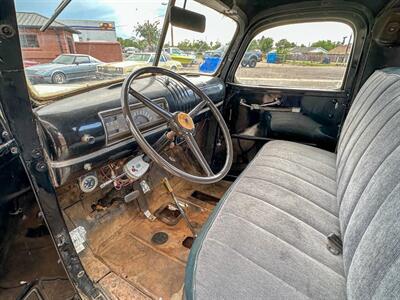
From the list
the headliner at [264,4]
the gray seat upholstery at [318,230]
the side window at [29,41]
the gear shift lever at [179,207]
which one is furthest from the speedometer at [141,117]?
the headliner at [264,4]

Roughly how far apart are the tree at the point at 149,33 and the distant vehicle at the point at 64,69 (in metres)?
0.36

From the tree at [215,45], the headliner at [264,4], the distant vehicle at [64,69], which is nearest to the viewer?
the distant vehicle at [64,69]

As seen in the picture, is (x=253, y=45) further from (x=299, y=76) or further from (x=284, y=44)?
(x=299, y=76)

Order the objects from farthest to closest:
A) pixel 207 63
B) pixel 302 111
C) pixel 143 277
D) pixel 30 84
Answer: pixel 207 63 → pixel 302 111 → pixel 143 277 → pixel 30 84

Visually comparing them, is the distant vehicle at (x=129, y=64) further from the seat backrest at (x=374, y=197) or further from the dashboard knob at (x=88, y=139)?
the seat backrest at (x=374, y=197)

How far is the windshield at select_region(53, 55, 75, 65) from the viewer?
1083 mm

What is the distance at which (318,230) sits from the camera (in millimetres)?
1085

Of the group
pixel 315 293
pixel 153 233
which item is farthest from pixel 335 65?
pixel 153 233

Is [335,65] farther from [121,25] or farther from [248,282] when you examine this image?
[248,282]

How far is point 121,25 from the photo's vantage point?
133 centimetres

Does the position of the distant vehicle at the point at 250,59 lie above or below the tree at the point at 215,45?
below

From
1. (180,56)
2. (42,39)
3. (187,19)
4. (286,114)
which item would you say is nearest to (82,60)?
(42,39)

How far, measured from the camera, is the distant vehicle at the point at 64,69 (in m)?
1.07

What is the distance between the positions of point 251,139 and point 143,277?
145 cm
